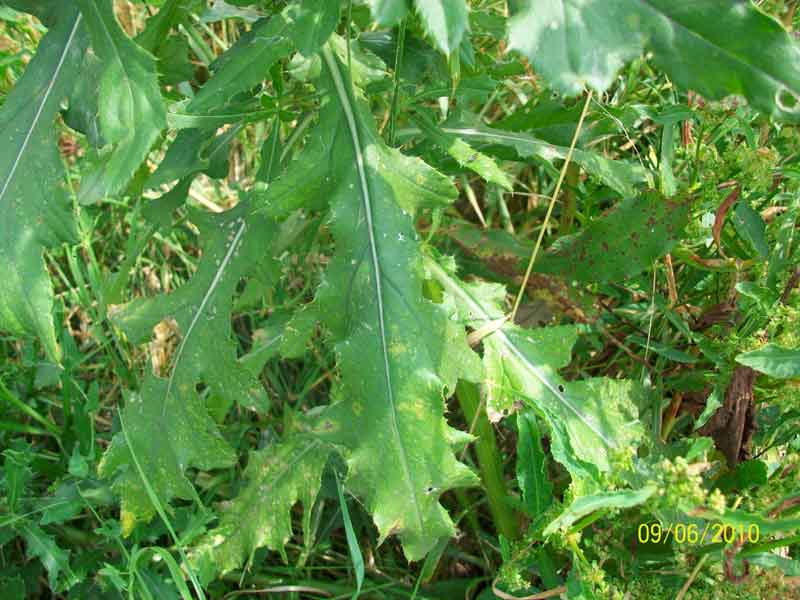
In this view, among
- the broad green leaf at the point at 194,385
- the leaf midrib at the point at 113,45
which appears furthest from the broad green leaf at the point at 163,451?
the leaf midrib at the point at 113,45

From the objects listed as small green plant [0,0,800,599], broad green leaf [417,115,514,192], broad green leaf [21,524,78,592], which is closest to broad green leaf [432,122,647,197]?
small green plant [0,0,800,599]

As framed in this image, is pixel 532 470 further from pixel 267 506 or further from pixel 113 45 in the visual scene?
pixel 113 45

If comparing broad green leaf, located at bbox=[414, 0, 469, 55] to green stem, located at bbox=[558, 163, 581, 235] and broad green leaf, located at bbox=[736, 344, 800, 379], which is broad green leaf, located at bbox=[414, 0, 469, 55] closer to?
broad green leaf, located at bbox=[736, 344, 800, 379]

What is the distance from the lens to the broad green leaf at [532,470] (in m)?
1.46

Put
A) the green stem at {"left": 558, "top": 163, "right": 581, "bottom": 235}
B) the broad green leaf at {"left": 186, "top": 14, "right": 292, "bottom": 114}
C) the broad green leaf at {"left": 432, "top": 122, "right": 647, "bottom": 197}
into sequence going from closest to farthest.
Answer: the broad green leaf at {"left": 186, "top": 14, "right": 292, "bottom": 114}, the broad green leaf at {"left": 432, "top": 122, "right": 647, "bottom": 197}, the green stem at {"left": 558, "top": 163, "right": 581, "bottom": 235}

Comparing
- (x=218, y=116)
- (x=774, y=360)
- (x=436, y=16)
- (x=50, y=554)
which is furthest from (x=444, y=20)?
(x=50, y=554)

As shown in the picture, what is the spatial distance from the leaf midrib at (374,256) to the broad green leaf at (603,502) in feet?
0.84

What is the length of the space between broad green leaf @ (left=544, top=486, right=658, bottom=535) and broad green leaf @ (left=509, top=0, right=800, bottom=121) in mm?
554

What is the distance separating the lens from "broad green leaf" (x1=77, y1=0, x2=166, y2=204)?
1.30 meters

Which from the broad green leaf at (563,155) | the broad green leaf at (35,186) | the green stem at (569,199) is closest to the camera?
the broad green leaf at (35,186)

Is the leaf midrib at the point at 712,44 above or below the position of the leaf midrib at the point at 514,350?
above

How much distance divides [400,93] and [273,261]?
41 centimetres

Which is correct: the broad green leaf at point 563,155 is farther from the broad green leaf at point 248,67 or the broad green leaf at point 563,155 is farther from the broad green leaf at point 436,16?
the broad green leaf at point 436,16

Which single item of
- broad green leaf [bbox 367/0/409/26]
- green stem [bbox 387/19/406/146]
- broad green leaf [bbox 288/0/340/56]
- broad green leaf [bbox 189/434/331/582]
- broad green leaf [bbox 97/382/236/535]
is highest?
broad green leaf [bbox 367/0/409/26]
